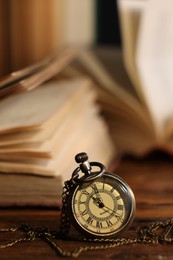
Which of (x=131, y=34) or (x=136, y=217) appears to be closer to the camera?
(x=136, y=217)

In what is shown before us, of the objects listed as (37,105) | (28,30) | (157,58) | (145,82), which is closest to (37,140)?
(37,105)

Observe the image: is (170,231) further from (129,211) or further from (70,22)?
(70,22)

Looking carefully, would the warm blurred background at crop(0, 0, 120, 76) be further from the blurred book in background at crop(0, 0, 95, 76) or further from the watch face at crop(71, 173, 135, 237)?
the watch face at crop(71, 173, 135, 237)

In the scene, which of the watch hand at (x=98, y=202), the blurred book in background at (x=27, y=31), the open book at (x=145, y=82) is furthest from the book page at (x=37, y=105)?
the blurred book in background at (x=27, y=31)

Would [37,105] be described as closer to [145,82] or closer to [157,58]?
[145,82]

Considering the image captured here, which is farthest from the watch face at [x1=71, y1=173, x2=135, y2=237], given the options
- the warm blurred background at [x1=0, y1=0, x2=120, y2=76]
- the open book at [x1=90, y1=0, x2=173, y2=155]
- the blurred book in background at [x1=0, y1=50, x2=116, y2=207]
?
the warm blurred background at [x1=0, y1=0, x2=120, y2=76]

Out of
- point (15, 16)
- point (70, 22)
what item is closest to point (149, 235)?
point (15, 16)

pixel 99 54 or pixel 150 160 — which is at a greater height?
pixel 99 54
